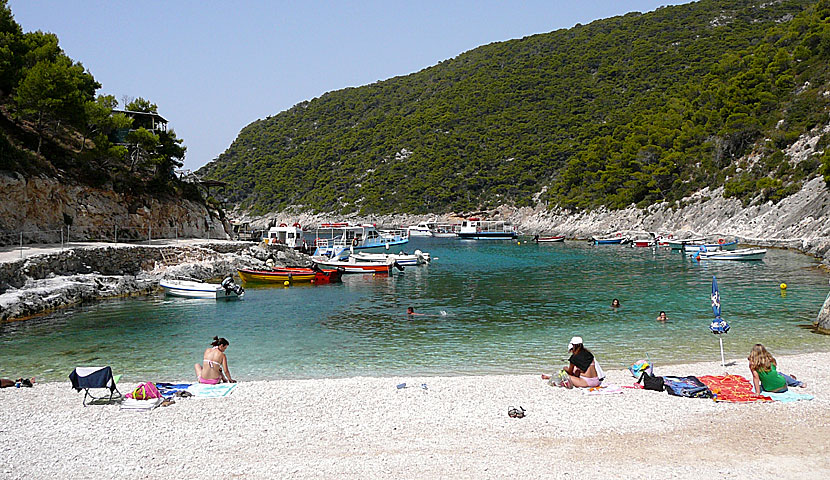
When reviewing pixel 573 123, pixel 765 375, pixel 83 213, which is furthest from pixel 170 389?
pixel 573 123

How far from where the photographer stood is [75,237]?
105 feet

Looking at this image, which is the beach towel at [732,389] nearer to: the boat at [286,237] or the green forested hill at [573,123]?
the boat at [286,237]

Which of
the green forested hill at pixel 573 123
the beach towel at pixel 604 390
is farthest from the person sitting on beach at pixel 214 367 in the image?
the green forested hill at pixel 573 123

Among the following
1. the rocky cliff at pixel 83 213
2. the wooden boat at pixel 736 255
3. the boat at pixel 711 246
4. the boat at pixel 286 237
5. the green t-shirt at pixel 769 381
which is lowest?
the green t-shirt at pixel 769 381

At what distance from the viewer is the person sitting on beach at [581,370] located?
1070cm

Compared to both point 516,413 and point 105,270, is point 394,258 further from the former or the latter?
point 516,413

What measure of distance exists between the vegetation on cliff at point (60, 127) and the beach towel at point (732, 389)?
31002 mm

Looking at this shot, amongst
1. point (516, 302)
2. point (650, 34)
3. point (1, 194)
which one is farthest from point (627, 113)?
point (1, 194)

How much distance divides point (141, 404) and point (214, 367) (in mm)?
1813

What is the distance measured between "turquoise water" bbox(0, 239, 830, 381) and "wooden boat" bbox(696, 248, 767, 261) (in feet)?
15.9

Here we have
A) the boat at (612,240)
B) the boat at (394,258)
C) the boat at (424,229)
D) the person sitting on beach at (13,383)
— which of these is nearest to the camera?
the person sitting on beach at (13,383)

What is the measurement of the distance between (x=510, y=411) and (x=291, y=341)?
33.5 ft

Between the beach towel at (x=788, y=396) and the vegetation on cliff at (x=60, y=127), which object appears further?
the vegetation on cliff at (x=60, y=127)

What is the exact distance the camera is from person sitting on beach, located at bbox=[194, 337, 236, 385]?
37.2 feet
